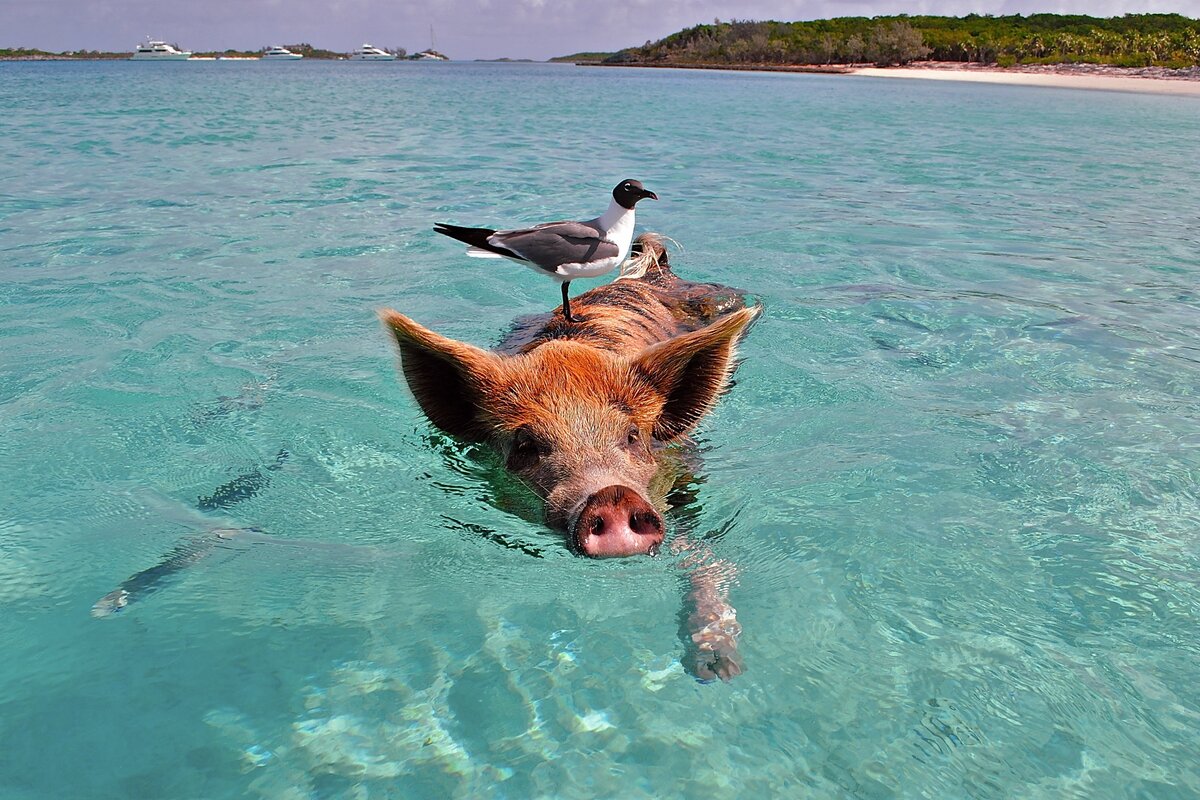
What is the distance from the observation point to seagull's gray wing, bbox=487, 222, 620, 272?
6.32m

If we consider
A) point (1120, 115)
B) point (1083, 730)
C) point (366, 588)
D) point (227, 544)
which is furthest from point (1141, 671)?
point (1120, 115)

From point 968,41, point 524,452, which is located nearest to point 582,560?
point 524,452

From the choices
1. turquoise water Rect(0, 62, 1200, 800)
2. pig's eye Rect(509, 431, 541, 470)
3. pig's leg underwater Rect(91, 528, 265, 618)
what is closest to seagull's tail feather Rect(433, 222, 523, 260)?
turquoise water Rect(0, 62, 1200, 800)

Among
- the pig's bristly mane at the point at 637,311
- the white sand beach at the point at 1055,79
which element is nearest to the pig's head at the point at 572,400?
the pig's bristly mane at the point at 637,311

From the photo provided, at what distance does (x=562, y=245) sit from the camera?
634 centimetres

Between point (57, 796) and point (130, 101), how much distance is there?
43.9 meters

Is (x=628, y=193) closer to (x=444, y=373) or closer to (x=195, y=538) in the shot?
(x=444, y=373)

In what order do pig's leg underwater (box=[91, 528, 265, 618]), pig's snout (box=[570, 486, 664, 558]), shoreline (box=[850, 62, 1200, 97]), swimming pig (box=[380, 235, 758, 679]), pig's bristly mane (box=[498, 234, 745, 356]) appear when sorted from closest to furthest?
1. pig's snout (box=[570, 486, 664, 558])
2. swimming pig (box=[380, 235, 758, 679])
3. pig's leg underwater (box=[91, 528, 265, 618])
4. pig's bristly mane (box=[498, 234, 745, 356])
5. shoreline (box=[850, 62, 1200, 97])

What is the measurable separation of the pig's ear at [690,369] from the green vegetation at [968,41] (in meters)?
90.7

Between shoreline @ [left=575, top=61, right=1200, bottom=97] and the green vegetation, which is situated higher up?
the green vegetation

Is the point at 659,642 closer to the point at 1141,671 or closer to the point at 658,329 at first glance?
the point at 1141,671

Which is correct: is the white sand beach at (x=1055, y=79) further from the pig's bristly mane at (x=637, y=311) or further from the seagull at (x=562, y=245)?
the seagull at (x=562, y=245)

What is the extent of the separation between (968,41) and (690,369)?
366ft

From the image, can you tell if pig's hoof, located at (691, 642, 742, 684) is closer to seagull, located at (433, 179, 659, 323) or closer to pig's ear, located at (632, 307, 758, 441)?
pig's ear, located at (632, 307, 758, 441)
